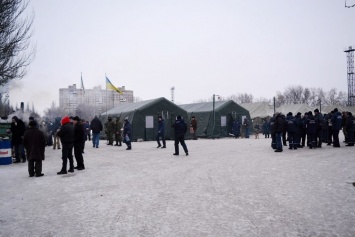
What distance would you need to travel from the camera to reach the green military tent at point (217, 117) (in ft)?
88.9

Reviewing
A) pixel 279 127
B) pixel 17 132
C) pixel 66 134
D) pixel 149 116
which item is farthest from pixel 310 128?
pixel 149 116

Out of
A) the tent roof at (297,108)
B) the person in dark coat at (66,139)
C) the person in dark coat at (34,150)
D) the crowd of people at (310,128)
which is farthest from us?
the tent roof at (297,108)

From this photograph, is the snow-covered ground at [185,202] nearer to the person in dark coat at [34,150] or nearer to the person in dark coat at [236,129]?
the person in dark coat at [34,150]

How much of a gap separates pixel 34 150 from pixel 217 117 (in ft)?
68.3

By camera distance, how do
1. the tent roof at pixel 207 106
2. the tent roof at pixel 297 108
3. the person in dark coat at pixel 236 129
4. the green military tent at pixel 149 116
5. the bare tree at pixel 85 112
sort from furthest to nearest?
1. the bare tree at pixel 85 112
2. the tent roof at pixel 297 108
3. the tent roof at pixel 207 106
4. the person in dark coat at pixel 236 129
5. the green military tent at pixel 149 116

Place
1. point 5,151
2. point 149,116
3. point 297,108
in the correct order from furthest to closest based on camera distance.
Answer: point 297,108
point 149,116
point 5,151

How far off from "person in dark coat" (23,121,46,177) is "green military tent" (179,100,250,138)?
780 inches

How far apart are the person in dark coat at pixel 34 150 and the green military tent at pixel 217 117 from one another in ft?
65.0

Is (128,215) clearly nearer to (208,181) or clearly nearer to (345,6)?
(208,181)

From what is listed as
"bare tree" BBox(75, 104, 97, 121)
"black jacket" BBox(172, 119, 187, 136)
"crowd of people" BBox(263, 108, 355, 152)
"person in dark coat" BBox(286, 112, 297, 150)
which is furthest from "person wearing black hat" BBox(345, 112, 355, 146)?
"bare tree" BBox(75, 104, 97, 121)

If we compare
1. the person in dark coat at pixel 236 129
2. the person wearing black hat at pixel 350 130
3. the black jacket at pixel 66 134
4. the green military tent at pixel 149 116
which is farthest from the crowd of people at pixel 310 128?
the person in dark coat at pixel 236 129

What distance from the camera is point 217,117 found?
27281 millimetres

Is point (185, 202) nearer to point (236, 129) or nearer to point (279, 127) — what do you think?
point (279, 127)

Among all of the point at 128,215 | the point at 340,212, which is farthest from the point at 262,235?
the point at 128,215
